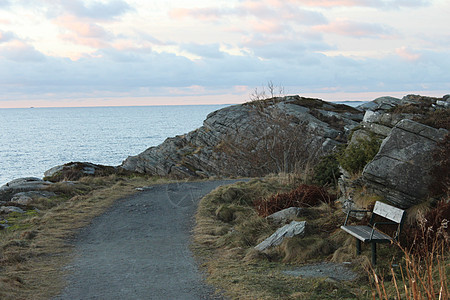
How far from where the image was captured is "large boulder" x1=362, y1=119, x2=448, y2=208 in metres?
8.74

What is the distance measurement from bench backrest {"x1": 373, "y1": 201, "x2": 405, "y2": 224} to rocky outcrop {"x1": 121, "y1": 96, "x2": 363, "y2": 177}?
15630 millimetres

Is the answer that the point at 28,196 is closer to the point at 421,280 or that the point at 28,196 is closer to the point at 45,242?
the point at 45,242

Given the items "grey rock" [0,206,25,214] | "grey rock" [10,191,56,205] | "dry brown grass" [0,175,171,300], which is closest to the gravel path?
"dry brown grass" [0,175,171,300]

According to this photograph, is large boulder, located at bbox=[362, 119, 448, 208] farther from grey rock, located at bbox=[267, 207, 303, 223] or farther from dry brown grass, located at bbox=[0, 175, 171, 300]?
dry brown grass, located at bbox=[0, 175, 171, 300]

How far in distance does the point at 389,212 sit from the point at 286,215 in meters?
3.77

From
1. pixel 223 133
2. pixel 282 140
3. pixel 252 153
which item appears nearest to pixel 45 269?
pixel 282 140

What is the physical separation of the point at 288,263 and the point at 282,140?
18.1 m

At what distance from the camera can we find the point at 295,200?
41.1 feet

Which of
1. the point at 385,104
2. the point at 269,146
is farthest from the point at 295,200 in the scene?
the point at 385,104

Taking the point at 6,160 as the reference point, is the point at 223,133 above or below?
above

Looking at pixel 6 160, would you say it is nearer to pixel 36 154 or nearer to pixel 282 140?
pixel 36 154

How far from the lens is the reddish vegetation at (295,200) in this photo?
12.3m

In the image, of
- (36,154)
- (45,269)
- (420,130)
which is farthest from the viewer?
(36,154)

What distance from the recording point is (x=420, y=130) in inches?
362
